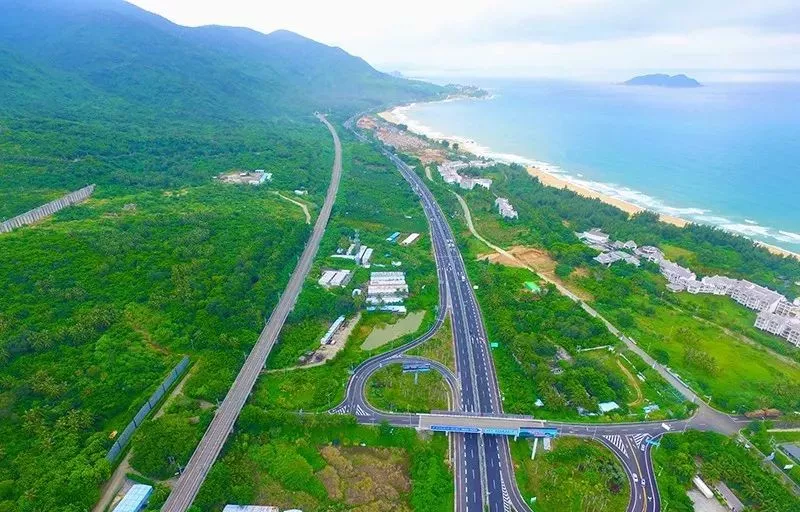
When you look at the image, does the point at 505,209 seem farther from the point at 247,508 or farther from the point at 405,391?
the point at 247,508

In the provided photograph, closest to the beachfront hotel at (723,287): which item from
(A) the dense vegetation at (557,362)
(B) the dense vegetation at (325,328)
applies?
(A) the dense vegetation at (557,362)

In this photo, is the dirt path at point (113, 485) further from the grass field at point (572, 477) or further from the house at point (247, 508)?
the grass field at point (572, 477)

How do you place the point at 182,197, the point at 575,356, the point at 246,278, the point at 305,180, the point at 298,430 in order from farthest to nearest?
the point at 305,180
the point at 182,197
the point at 246,278
the point at 575,356
the point at 298,430

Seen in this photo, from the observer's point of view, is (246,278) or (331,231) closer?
(246,278)

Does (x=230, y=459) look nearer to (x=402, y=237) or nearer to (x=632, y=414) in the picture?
(x=632, y=414)

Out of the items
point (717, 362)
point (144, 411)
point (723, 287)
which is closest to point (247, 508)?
point (144, 411)

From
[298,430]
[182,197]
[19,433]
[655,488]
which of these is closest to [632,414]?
[655,488]

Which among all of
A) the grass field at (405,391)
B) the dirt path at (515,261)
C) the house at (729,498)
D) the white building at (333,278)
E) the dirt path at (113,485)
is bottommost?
the house at (729,498)
